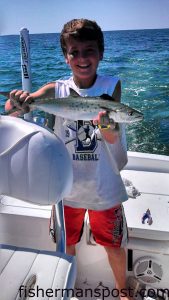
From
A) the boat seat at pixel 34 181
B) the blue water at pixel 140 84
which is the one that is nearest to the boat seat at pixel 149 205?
the boat seat at pixel 34 181

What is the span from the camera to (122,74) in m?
9.61

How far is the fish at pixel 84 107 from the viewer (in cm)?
164

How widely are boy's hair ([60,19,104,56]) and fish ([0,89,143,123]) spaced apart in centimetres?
26

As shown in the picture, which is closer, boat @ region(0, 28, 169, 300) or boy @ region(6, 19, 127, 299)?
boat @ region(0, 28, 169, 300)

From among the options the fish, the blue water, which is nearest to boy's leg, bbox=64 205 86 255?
the fish

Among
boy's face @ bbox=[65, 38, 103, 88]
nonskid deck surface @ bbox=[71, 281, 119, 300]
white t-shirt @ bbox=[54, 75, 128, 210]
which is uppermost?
boy's face @ bbox=[65, 38, 103, 88]

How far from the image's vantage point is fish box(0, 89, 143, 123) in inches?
64.7

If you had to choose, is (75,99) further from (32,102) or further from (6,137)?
(6,137)

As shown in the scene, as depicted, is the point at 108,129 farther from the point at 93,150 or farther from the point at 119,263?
the point at 119,263

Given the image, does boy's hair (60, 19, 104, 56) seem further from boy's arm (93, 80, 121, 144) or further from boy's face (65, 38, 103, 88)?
boy's arm (93, 80, 121, 144)

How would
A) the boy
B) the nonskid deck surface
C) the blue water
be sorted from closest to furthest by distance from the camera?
the boy → the nonskid deck surface → the blue water

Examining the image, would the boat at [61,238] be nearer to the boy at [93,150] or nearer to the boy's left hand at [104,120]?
the boy at [93,150]

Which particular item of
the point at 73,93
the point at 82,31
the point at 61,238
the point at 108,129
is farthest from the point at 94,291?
the point at 82,31

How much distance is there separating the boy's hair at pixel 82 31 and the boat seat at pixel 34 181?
1.87ft
